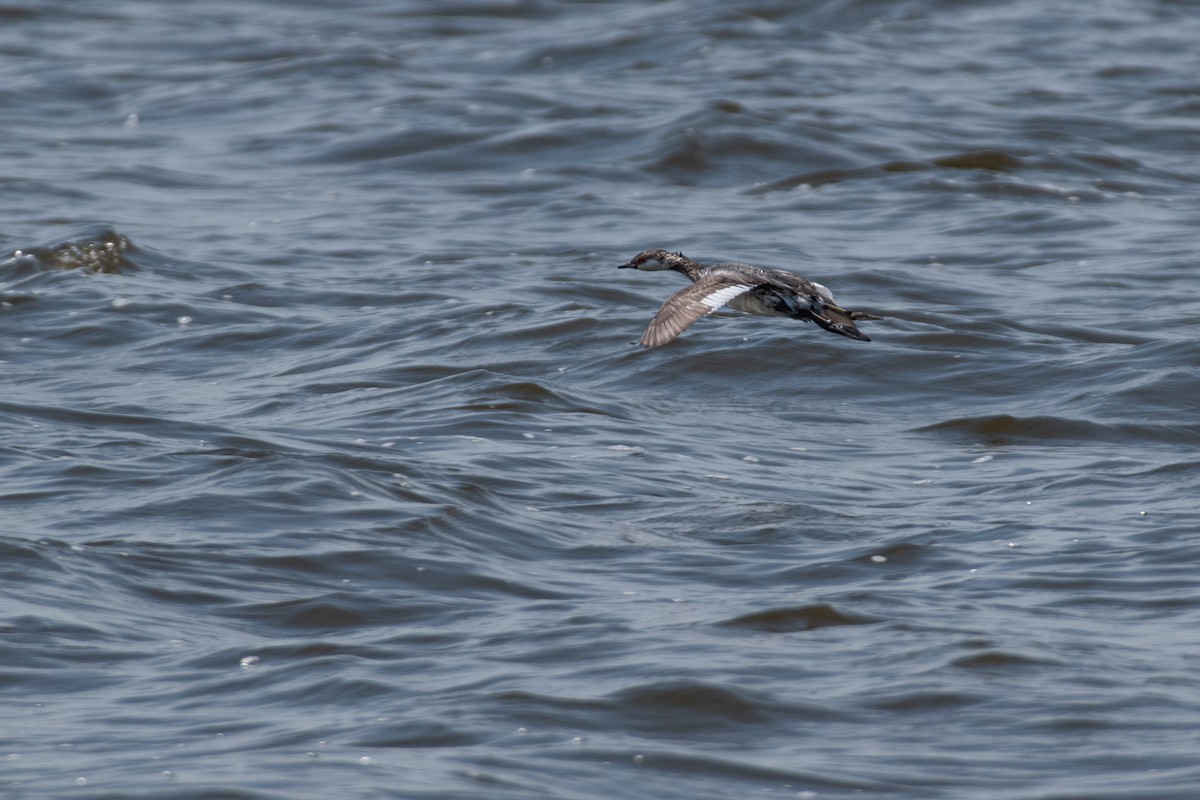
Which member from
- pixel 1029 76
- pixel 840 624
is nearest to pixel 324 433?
pixel 840 624

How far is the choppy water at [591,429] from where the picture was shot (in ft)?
18.8

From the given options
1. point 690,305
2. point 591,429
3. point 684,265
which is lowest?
point 591,429

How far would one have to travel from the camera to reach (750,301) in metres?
8.46

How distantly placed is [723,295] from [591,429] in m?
1.31

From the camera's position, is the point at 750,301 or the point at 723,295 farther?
the point at 750,301

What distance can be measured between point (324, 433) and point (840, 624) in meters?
3.28

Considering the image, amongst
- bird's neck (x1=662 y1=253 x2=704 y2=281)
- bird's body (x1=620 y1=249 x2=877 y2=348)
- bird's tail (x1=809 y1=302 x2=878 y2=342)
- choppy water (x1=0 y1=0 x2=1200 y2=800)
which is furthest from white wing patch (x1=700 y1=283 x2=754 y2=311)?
bird's neck (x1=662 y1=253 x2=704 y2=281)

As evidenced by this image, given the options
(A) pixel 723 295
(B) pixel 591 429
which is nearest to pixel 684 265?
(B) pixel 591 429

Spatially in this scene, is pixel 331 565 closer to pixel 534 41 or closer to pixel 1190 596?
pixel 1190 596

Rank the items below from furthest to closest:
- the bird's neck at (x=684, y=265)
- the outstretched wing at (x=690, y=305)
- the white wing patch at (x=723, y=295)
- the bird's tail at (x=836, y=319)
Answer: the bird's neck at (x=684, y=265) < the bird's tail at (x=836, y=319) < the white wing patch at (x=723, y=295) < the outstretched wing at (x=690, y=305)

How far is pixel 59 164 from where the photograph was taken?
1522 centimetres

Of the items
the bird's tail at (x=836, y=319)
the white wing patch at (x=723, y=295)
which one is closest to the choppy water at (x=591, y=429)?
the bird's tail at (x=836, y=319)

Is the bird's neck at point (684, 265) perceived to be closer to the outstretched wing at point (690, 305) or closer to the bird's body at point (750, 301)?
the bird's body at point (750, 301)

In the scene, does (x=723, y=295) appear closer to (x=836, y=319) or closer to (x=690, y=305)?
(x=690, y=305)
